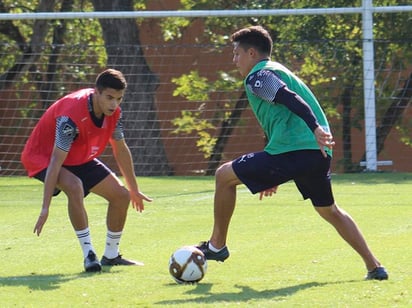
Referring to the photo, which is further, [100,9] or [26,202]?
[100,9]

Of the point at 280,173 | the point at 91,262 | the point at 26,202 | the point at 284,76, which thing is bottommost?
the point at 26,202

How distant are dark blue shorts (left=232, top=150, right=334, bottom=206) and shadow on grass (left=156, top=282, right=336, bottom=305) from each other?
0.66 meters

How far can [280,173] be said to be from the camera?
24.9 ft

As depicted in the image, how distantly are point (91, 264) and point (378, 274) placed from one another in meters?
2.26

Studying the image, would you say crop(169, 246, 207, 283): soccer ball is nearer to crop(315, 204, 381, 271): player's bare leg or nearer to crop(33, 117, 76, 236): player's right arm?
crop(315, 204, 381, 271): player's bare leg

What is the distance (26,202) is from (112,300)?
6975 mm

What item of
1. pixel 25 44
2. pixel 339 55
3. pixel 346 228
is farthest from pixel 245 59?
pixel 25 44

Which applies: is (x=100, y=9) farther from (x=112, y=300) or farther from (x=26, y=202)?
(x=112, y=300)

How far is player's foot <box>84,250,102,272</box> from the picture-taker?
27.2 feet

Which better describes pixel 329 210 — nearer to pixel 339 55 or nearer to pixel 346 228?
pixel 346 228

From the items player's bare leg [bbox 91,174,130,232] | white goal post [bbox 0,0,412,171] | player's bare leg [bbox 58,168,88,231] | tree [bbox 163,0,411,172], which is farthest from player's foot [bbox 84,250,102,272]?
tree [bbox 163,0,411,172]

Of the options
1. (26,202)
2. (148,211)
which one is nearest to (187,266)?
(148,211)

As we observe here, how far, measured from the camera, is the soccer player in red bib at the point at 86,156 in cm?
829

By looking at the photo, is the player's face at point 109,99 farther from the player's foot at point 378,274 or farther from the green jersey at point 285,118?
the player's foot at point 378,274
